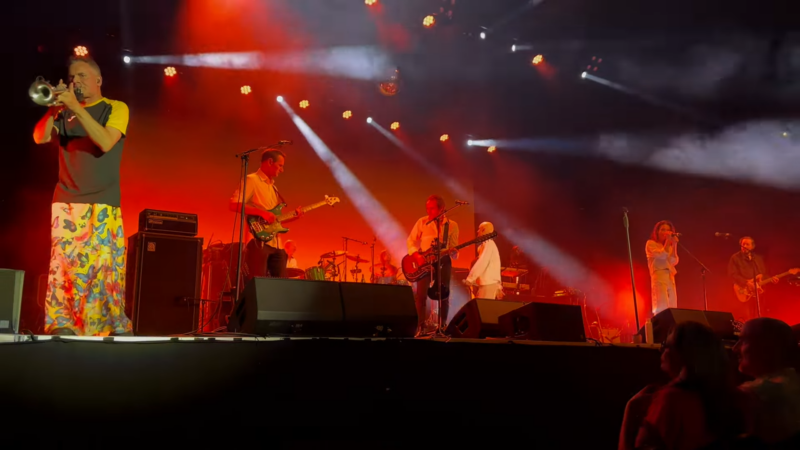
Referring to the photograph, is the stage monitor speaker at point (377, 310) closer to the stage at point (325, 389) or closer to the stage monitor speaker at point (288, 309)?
the stage monitor speaker at point (288, 309)

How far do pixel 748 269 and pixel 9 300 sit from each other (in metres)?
11.8

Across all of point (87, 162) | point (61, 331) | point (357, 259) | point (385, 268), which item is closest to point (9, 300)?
point (61, 331)

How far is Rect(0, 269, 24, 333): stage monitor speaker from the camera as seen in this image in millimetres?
2746

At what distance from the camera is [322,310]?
134 inches

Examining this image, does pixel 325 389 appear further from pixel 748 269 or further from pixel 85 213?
pixel 748 269

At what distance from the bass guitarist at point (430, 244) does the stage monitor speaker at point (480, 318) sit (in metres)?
1.88

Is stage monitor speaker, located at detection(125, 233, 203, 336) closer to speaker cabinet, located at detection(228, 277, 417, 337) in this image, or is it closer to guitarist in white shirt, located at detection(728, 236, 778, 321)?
speaker cabinet, located at detection(228, 277, 417, 337)

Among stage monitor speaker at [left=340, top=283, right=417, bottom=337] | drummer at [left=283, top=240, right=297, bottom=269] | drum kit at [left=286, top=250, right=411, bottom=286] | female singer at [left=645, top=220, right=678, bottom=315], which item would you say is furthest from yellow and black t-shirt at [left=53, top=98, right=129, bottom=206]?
female singer at [left=645, top=220, right=678, bottom=315]

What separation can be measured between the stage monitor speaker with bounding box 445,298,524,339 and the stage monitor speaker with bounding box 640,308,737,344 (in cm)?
Answer: 156

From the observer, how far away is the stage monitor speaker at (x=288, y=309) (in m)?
3.20

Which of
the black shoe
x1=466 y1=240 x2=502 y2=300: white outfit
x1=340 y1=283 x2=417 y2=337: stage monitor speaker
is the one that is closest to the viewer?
the black shoe

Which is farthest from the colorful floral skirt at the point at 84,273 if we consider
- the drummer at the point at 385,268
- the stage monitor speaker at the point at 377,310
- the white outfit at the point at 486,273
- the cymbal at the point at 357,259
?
the drummer at the point at 385,268

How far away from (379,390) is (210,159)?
22.5ft

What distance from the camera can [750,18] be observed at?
9844mm
